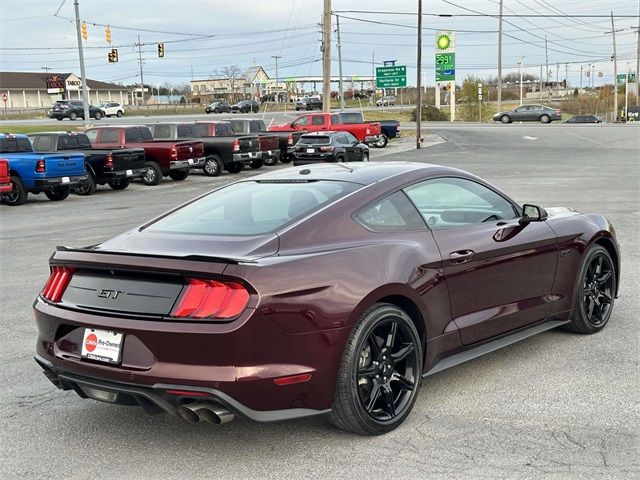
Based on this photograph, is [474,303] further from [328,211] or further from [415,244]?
Result: [328,211]

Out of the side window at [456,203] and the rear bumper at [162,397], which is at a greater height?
the side window at [456,203]

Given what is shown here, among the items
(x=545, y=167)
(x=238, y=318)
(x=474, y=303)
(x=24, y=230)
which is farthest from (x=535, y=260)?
(x=545, y=167)

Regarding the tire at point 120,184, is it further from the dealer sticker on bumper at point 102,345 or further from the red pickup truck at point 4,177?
the dealer sticker on bumper at point 102,345

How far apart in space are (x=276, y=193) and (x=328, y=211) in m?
0.64

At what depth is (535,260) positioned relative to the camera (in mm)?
5305

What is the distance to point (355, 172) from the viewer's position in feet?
16.4

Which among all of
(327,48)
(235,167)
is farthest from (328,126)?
(235,167)

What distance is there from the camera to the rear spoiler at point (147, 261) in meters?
3.66

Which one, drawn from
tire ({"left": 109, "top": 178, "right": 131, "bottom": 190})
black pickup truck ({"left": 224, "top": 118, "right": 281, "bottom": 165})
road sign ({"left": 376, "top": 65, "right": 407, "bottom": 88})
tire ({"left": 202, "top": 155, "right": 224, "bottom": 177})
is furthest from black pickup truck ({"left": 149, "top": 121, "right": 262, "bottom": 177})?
road sign ({"left": 376, "top": 65, "right": 407, "bottom": 88})

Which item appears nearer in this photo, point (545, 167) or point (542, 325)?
point (542, 325)

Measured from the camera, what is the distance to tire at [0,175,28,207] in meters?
18.1

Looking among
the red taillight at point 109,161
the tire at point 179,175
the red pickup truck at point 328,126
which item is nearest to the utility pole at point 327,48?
the red pickup truck at point 328,126

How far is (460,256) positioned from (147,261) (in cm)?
197

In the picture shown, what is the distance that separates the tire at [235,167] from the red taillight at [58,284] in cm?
2316
